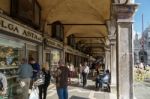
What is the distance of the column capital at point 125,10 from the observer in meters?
10.2

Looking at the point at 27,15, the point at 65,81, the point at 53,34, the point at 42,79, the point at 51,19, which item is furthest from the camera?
the point at 53,34

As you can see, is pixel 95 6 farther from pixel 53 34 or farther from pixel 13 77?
pixel 13 77

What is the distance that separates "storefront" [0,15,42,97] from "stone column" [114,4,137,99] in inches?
172

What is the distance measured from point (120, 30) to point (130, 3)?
2.65 feet

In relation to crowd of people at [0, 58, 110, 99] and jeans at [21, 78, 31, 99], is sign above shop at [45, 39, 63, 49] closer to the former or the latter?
crowd of people at [0, 58, 110, 99]

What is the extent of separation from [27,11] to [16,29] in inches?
81.8

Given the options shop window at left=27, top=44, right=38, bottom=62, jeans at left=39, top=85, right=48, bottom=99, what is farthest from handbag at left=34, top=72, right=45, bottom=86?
shop window at left=27, top=44, right=38, bottom=62

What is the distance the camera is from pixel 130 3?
402 inches

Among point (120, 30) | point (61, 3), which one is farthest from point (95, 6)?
Answer: point (120, 30)

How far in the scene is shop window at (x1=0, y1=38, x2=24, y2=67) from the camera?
13.8 meters

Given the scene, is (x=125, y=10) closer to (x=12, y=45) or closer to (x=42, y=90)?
(x=42, y=90)

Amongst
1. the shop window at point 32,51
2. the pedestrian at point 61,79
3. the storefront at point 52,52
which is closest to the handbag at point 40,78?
the pedestrian at point 61,79

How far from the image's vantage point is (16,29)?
48.2 ft

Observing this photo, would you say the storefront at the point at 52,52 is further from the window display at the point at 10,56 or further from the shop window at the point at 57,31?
the window display at the point at 10,56
